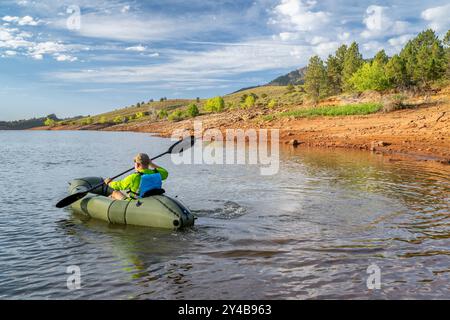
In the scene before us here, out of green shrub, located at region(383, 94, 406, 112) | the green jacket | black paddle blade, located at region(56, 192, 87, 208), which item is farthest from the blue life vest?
green shrub, located at region(383, 94, 406, 112)

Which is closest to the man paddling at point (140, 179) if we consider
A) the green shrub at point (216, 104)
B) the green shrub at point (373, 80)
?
the green shrub at point (373, 80)

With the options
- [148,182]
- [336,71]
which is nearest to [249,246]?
[148,182]

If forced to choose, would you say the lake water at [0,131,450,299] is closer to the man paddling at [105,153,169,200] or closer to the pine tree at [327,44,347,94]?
the man paddling at [105,153,169,200]

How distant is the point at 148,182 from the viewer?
1116 centimetres

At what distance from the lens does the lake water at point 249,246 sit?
23.2 ft

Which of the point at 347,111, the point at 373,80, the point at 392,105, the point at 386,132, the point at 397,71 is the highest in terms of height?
the point at 397,71

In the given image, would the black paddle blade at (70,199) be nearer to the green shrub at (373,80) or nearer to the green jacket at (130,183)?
the green jacket at (130,183)

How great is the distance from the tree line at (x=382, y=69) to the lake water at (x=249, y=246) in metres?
48.6

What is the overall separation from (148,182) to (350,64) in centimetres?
6918

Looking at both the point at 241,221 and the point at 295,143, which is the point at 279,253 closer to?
the point at 241,221

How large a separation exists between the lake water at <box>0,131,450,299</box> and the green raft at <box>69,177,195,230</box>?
0.87ft

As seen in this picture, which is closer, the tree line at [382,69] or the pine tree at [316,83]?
the tree line at [382,69]

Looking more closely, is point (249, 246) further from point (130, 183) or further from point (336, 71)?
point (336, 71)

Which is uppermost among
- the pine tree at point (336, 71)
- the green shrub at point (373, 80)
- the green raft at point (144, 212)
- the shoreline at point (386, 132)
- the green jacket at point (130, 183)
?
the pine tree at point (336, 71)
